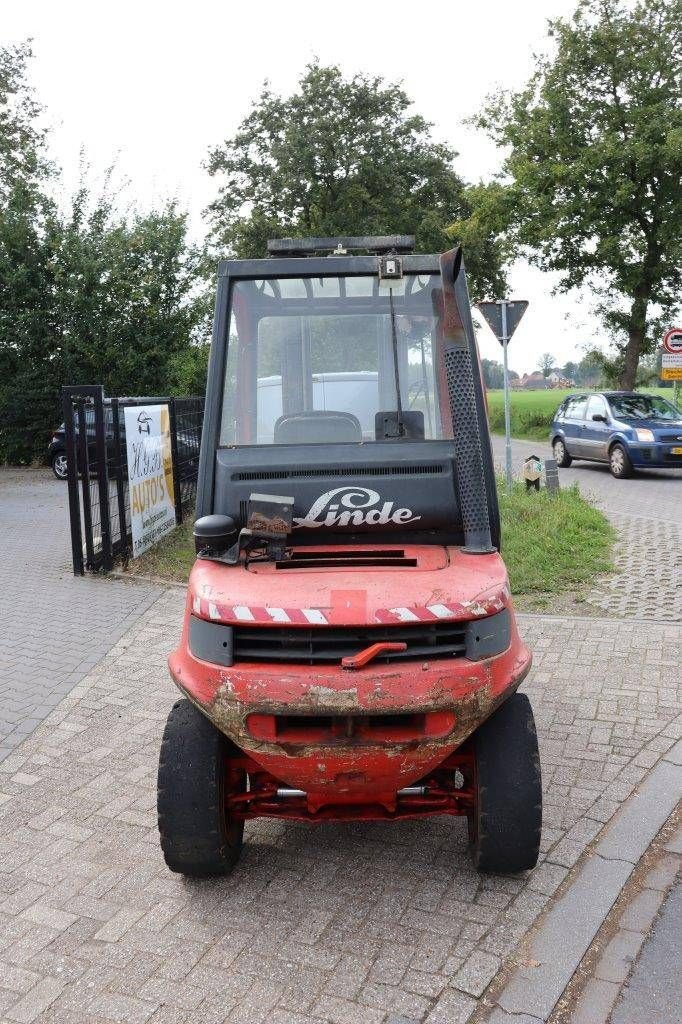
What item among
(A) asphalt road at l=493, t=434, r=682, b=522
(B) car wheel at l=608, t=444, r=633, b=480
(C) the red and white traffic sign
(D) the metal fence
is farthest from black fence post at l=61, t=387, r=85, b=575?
(C) the red and white traffic sign

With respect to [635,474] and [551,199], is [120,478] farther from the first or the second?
[551,199]

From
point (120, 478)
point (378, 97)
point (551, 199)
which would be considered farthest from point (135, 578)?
point (378, 97)

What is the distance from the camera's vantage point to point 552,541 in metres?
10.5

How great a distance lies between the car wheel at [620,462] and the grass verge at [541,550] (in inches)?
246

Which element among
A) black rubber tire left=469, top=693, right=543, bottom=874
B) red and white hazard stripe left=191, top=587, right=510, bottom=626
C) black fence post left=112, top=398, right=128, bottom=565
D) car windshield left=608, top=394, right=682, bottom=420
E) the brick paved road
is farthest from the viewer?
car windshield left=608, top=394, right=682, bottom=420

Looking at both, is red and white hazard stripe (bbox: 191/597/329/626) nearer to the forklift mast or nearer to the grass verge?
the forklift mast

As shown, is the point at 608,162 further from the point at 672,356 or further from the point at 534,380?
the point at 534,380

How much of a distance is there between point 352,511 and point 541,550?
653 cm

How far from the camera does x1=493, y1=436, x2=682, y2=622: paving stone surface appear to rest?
841cm

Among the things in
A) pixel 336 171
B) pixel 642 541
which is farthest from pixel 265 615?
pixel 336 171

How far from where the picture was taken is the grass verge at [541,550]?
356 inches

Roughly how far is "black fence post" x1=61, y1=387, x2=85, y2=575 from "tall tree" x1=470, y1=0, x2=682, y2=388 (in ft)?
71.5

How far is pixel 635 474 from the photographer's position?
63.5 ft

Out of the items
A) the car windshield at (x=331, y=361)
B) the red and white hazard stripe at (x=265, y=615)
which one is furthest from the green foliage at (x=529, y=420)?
the red and white hazard stripe at (x=265, y=615)
